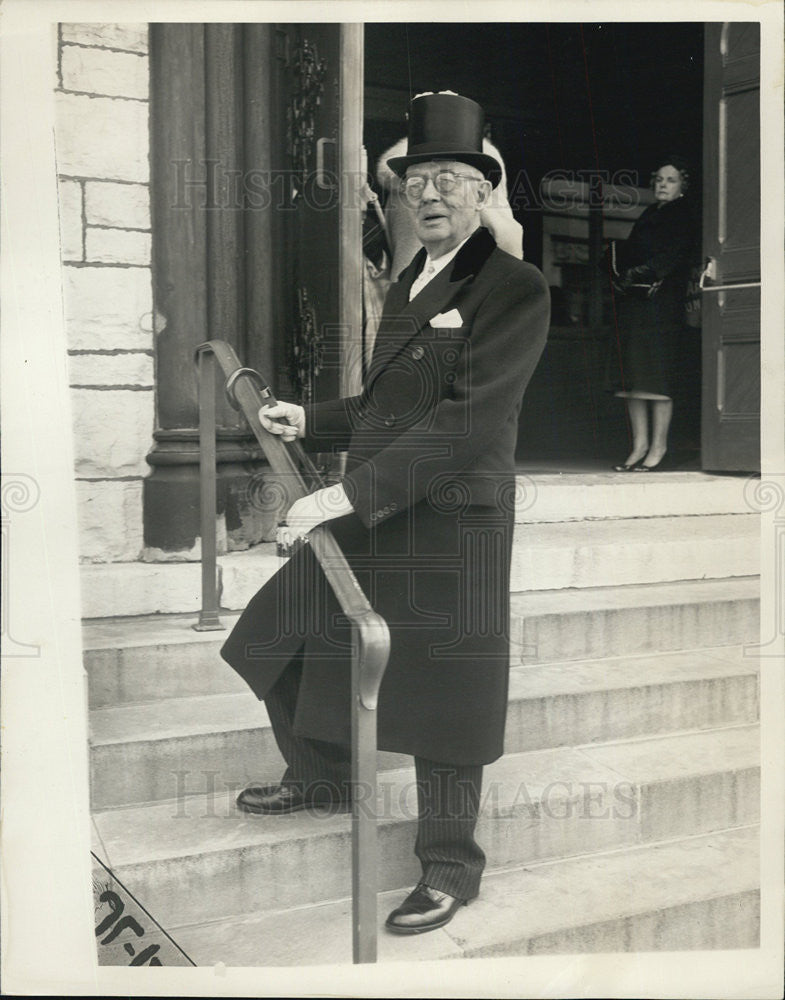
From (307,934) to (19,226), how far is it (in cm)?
170

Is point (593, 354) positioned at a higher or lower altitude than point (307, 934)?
higher

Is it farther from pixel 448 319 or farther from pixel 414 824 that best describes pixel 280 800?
pixel 448 319

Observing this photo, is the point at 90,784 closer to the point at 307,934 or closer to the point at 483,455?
the point at 307,934

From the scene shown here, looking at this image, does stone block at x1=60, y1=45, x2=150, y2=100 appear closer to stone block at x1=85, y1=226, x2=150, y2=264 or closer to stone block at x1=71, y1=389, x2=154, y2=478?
stone block at x1=85, y1=226, x2=150, y2=264

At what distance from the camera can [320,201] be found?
3223mm

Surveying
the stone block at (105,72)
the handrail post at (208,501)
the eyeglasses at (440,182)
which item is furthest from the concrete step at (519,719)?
the stone block at (105,72)

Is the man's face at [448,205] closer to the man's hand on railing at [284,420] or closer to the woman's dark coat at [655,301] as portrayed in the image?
the man's hand on railing at [284,420]

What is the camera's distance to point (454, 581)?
2.20 m

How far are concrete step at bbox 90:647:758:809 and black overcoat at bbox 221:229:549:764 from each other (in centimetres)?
31

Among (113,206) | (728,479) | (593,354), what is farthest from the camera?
(593,354)

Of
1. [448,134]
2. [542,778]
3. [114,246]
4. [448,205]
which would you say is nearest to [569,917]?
[542,778]

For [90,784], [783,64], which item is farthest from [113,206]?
[783,64]

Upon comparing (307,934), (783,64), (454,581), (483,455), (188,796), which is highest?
(783,64)

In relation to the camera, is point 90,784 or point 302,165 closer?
point 90,784
